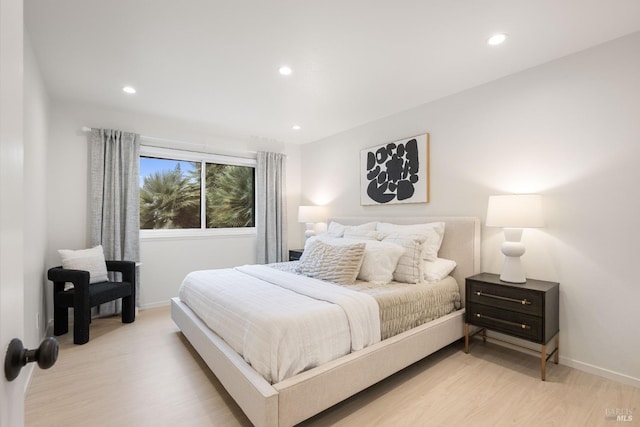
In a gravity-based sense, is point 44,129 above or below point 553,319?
A: above

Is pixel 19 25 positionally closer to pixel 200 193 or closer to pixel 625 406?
pixel 625 406

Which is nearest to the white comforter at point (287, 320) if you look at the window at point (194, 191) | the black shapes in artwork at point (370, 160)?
the black shapes in artwork at point (370, 160)

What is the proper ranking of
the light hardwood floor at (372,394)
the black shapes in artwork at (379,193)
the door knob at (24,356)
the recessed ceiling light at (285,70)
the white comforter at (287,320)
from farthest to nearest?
the black shapes in artwork at (379,193) < the recessed ceiling light at (285,70) < the light hardwood floor at (372,394) < the white comforter at (287,320) < the door knob at (24,356)

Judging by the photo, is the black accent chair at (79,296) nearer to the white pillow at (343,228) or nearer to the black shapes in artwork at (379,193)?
the white pillow at (343,228)

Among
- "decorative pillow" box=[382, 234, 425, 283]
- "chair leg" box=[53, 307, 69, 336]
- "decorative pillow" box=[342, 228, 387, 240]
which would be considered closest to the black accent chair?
"chair leg" box=[53, 307, 69, 336]

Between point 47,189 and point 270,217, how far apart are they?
2.71 meters

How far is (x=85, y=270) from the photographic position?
313 centimetres

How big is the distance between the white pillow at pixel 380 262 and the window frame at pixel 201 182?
2.44 meters

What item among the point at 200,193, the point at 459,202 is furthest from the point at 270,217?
the point at 459,202

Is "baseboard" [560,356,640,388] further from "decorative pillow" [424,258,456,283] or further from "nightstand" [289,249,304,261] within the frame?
"nightstand" [289,249,304,261]

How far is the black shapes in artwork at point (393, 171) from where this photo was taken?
3.55 metres

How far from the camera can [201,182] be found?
14.9 feet

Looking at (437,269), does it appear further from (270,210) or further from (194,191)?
(194,191)


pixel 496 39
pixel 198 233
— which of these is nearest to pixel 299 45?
pixel 496 39
